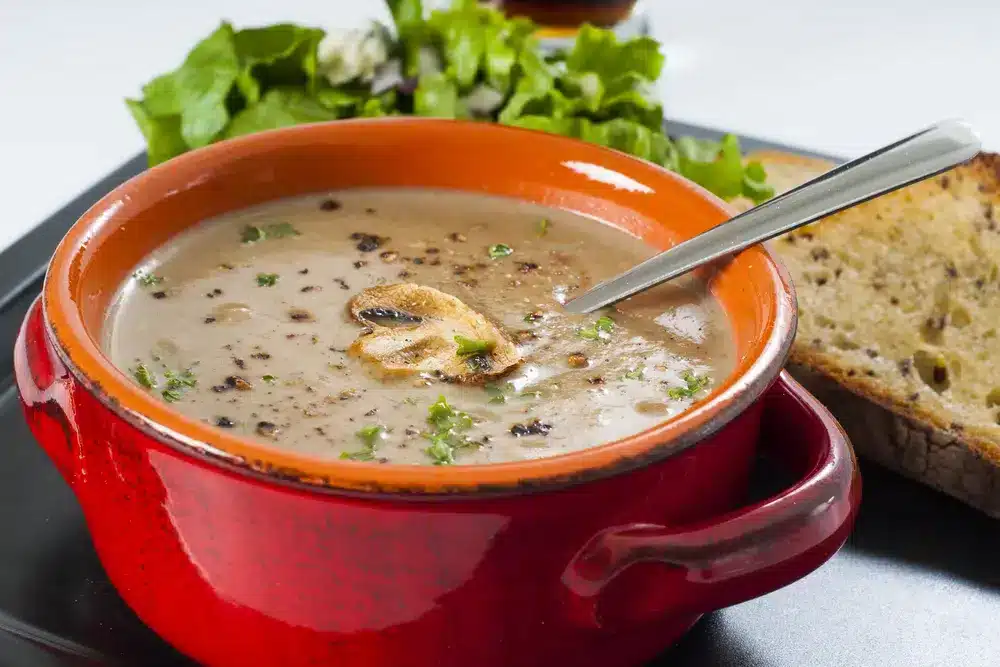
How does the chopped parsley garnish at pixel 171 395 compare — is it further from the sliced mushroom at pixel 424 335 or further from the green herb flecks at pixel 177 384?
the sliced mushroom at pixel 424 335

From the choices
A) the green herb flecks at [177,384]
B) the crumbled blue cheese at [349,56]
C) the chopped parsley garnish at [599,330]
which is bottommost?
the chopped parsley garnish at [599,330]

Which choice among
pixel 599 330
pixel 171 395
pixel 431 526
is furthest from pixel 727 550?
pixel 171 395

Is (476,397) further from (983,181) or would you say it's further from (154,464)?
(983,181)

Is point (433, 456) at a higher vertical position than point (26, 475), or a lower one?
higher

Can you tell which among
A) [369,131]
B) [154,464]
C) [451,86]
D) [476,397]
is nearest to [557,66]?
[451,86]

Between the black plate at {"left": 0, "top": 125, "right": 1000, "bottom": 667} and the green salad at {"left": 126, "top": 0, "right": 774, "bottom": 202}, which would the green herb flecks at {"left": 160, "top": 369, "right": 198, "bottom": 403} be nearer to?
the black plate at {"left": 0, "top": 125, "right": 1000, "bottom": 667}

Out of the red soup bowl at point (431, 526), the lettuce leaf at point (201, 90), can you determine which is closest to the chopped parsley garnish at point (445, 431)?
the red soup bowl at point (431, 526)

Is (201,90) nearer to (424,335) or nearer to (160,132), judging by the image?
(160,132)
